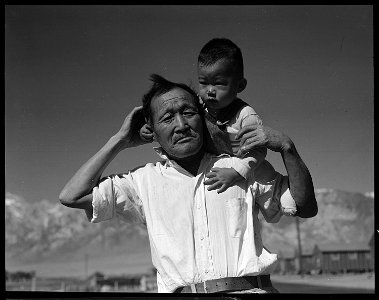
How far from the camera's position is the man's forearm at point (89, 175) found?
1.67 metres

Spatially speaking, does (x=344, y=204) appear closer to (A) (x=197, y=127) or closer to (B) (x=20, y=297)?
(A) (x=197, y=127)

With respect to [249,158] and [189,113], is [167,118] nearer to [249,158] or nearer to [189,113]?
[189,113]

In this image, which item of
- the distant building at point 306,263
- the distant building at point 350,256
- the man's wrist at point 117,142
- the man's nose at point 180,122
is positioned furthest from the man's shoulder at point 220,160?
the distant building at point 306,263

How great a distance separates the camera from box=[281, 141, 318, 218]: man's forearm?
165 cm

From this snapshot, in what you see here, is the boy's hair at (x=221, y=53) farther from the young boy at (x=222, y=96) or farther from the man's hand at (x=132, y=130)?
the man's hand at (x=132, y=130)

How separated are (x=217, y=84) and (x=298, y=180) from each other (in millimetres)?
299

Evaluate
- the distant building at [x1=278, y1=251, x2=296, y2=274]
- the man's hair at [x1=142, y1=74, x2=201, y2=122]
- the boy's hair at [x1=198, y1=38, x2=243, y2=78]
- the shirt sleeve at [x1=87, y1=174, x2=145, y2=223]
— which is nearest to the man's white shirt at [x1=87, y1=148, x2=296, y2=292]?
the shirt sleeve at [x1=87, y1=174, x2=145, y2=223]

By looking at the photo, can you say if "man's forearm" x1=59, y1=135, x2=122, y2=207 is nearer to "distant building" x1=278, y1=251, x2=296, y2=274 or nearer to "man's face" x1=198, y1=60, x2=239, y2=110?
"man's face" x1=198, y1=60, x2=239, y2=110

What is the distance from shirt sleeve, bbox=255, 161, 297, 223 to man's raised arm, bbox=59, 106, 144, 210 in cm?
33

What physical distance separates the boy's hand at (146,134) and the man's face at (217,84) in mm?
150

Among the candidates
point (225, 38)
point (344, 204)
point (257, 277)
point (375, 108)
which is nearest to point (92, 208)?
point (257, 277)

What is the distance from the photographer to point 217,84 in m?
1.74

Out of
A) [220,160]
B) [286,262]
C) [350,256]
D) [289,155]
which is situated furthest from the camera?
[286,262]

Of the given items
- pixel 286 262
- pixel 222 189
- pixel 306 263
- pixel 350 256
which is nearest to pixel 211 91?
pixel 222 189
